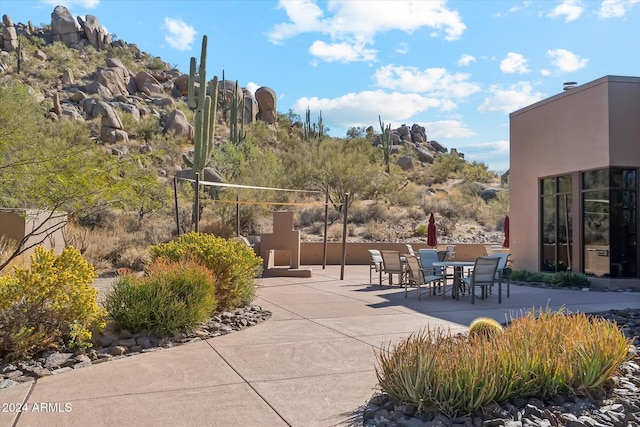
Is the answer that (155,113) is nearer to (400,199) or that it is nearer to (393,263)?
(400,199)

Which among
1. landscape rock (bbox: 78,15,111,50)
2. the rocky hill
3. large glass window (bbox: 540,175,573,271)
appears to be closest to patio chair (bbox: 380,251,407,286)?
large glass window (bbox: 540,175,573,271)

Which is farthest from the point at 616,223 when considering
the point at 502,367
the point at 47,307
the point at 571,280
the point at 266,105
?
the point at 266,105

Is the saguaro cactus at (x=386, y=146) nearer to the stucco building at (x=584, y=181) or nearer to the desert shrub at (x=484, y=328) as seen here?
the stucco building at (x=584, y=181)

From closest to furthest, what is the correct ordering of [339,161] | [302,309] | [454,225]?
[302,309]
[454,225]
[339,161]

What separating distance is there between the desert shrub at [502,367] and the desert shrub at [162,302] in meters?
3.25

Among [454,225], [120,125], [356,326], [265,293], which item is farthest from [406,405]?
[120,125]

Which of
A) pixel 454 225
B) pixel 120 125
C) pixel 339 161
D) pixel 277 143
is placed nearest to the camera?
pixel 454 225

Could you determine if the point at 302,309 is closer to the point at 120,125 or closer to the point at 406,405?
the point at 406,405

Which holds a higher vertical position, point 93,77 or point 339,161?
point 93,77

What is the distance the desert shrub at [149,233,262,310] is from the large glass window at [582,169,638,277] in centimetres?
881

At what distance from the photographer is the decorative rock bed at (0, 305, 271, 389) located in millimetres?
5105

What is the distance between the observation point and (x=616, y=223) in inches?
519

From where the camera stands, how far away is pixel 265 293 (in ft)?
37.7

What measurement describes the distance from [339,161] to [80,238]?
1665 centimetres
